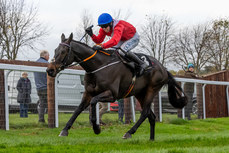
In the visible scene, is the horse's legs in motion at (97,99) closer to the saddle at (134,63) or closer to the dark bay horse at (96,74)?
the dark bay horse at (96,74)

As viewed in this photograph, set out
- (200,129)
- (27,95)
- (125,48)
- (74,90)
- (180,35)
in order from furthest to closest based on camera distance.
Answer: (180,35) → (200,129) → (74,90) → (27,95) → (125,48)

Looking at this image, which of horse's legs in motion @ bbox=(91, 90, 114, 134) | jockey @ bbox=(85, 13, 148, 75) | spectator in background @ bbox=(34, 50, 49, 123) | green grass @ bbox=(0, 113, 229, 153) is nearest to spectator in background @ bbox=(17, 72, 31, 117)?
green grass @ bbox=(0, 113, 229, 153)

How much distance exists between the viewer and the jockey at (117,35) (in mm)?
5941

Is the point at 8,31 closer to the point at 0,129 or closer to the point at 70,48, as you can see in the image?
the point at 0,129

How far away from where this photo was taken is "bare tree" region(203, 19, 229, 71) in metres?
32.6

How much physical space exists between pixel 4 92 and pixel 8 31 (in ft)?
55.3

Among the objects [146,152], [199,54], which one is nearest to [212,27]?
[199,54]

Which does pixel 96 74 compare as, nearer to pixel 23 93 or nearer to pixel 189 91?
pixel 23 93

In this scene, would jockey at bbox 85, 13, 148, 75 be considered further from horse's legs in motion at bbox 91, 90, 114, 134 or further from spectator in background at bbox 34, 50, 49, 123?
spectator in background at bbox 34, 50, 49, 123

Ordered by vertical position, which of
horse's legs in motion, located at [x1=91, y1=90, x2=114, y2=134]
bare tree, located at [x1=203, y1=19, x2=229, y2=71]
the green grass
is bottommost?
the green grass

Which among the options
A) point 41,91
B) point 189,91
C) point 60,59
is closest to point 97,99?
point 60,59

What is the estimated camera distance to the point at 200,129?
9281 millimetres

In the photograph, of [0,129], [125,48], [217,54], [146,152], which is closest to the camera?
[146,152]

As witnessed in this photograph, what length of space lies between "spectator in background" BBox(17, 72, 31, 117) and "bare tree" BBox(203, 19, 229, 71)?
27.2 metres
